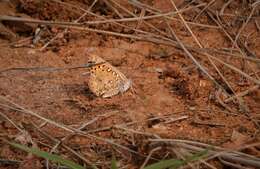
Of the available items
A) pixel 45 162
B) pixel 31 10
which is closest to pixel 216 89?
pixel 45 162

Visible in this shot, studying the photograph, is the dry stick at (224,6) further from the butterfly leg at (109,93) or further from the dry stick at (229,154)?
the dry stick at (229,154)

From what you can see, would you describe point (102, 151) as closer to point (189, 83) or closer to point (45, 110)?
point (45, 110)

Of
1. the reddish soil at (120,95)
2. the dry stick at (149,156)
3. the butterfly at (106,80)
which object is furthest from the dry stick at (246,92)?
the dry stick at (149,156)

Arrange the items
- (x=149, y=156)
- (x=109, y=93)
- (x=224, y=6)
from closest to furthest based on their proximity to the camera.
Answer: (x=149, y=156) < (x=109, y=93) < (x=224, y=6)

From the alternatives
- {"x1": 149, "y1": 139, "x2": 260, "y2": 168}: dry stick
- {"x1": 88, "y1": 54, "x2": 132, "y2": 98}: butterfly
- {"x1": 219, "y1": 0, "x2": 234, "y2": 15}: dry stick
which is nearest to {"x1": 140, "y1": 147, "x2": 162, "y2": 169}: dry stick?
{"x1": 149, "y1": 139, "x2": 260, "y2": 168}: dry stick

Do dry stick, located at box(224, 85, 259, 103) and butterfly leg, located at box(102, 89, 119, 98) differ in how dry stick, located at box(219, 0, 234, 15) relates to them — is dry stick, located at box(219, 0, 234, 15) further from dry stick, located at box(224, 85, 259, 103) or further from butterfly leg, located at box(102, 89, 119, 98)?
butterfly leg, located at box(102, 89, 119, 98)

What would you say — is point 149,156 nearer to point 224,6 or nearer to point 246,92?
point 246,92

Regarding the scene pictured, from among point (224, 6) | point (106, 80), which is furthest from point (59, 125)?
point (224, 6)
